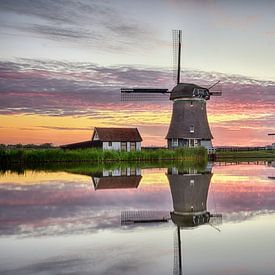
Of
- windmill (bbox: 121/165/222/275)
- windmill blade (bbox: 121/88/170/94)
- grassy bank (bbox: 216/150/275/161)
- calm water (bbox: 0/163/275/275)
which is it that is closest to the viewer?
calm water (bbox: 0/163/275/275)

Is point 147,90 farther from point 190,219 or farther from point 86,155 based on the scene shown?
point 190,219

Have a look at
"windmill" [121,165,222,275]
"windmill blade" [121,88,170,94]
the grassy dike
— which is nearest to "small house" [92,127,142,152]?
"windmill blade" [121,88,170,94]

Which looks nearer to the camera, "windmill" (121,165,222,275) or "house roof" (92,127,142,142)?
"windmill" (121,165,222,275)

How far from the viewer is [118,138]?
99.0 feet

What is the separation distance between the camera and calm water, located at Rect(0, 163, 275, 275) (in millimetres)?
4180

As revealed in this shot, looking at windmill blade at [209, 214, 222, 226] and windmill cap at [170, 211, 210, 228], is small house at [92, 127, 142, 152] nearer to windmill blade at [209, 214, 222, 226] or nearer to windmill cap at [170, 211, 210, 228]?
windmill cap at [170, 211, 210, 228]

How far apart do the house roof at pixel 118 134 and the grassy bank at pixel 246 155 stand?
5.90 meters

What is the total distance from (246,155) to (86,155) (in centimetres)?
1702

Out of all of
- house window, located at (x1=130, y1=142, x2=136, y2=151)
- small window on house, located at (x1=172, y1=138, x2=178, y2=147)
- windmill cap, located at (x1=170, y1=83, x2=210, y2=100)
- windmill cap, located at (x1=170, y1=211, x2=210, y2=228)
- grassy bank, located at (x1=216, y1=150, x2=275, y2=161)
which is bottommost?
grassy bank, located at (x1=216, y1=150, x2=275, y2=161)

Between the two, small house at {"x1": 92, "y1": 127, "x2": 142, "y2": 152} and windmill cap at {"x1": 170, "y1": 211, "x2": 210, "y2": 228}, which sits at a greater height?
small house at {"x1": 92, "y1": 127, "x2": 142, "y2": 152}

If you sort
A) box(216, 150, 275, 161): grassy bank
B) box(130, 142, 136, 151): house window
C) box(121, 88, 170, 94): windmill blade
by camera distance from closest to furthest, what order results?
box(121, 88, 170, 94): windmill blade
box(130, 142, 136, 151): house window
box(216, 150, 275, 161): grassy bank

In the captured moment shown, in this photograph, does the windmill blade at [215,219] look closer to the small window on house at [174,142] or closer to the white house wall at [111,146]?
the small window on house at [174,142]

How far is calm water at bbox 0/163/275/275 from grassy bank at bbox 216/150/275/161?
23200 mm

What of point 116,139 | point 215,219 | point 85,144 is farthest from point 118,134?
point 215,219
